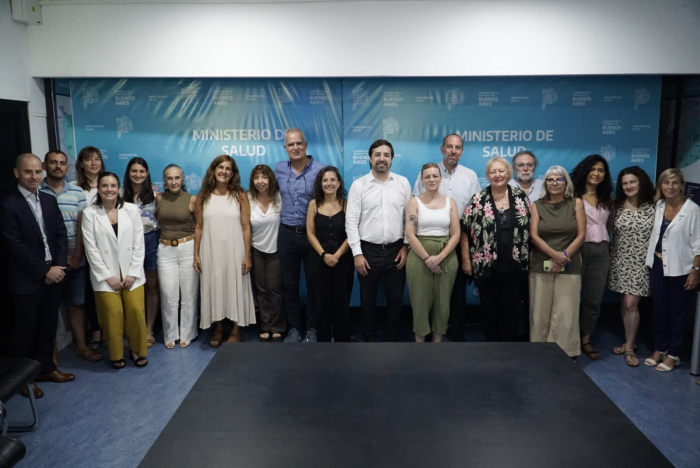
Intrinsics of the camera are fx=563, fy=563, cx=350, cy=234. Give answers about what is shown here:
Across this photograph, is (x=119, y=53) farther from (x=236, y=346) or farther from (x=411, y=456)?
(x=411, y=456)

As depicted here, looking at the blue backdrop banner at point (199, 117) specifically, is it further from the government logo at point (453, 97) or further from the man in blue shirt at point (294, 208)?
the government logo at point (453, 97)

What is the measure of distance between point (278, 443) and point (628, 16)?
195 inches

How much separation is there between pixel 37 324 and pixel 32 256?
0.55 metres

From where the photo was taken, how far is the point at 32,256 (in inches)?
156

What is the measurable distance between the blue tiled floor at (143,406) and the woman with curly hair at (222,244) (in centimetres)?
44

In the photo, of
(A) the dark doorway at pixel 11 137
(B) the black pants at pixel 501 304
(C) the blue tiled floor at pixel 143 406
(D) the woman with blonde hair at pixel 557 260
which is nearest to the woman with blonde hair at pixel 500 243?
(B) the black pants at pixel 501 304

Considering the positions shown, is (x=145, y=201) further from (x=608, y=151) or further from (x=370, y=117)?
(x=608, y=151)

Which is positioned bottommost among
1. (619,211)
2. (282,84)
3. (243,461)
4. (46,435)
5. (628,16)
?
(46,435)

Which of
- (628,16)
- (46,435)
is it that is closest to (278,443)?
(46,435)

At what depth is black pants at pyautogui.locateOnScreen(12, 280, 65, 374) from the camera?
4.01 metres

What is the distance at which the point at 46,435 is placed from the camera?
354 cm

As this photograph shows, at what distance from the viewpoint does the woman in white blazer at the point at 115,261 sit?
170 inches

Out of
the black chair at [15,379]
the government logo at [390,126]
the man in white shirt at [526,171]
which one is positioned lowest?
the black chair at [15,379]

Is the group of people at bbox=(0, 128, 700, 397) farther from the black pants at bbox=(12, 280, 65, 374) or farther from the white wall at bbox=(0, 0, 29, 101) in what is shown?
the white wall at bbox=(0, 0, 29, 101)
